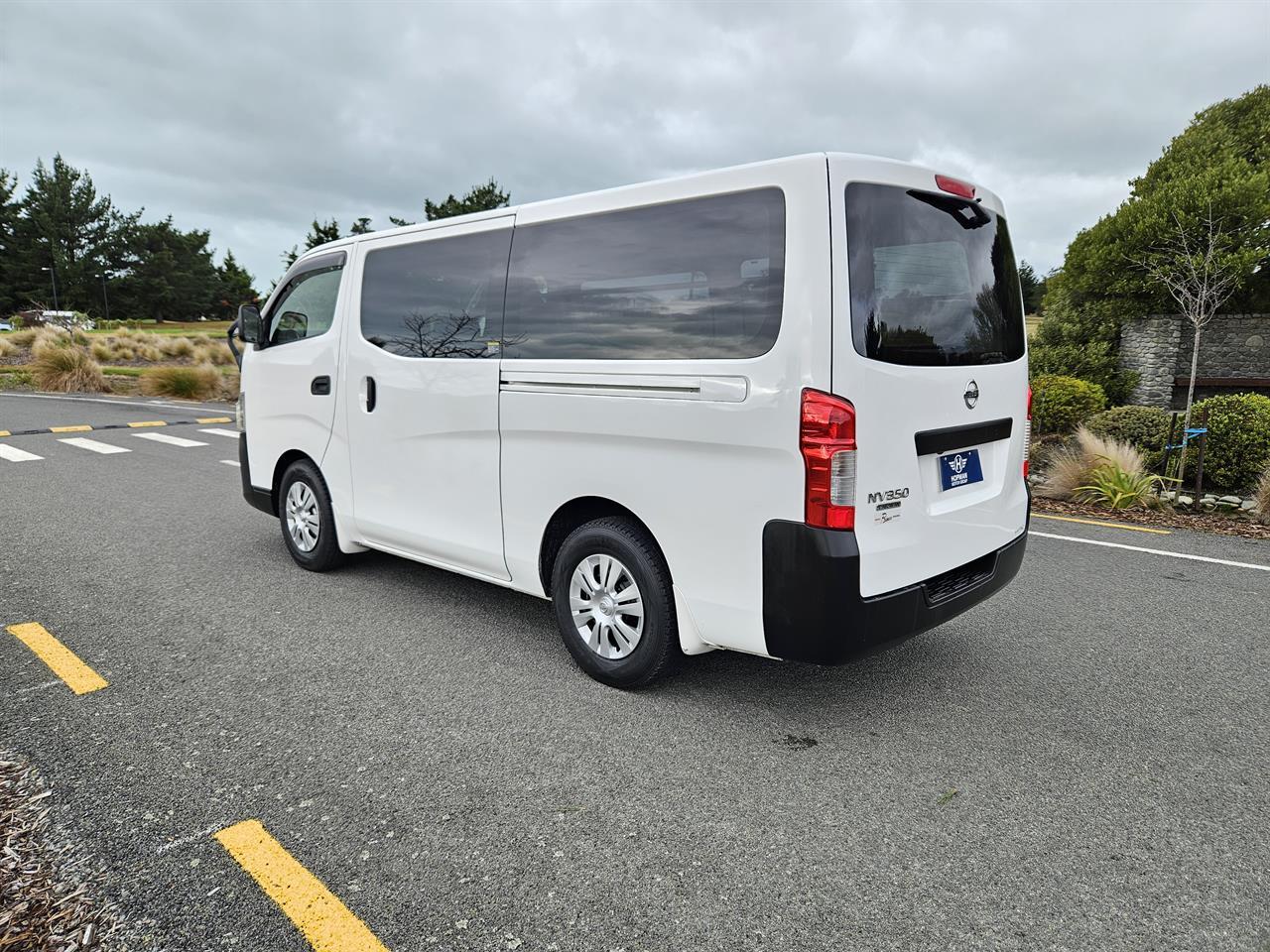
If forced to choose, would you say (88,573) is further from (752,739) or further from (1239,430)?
(1239,430)

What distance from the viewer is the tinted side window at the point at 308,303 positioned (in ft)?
15.9

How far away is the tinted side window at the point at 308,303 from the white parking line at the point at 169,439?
22.7 ft

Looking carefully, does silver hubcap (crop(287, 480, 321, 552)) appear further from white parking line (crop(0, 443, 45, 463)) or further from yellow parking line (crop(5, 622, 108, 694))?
white parking line (crop(0, 443, 45, 463))

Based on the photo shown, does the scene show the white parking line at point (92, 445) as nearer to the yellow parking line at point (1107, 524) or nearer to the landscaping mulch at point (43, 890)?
the landscaping mulch at point (43, 890)

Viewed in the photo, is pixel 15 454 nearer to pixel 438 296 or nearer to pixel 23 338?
pixel 438 296

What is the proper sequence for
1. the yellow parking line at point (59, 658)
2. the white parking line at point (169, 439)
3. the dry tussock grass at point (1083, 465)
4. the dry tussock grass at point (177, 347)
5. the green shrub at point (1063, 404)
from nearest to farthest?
1. the yellow parking line at point (59, 658)
2. the dry tussock grass at point (1083, 465)
3. the white parking line at point (169, 439)
4. the green shrub at point (1063, 404)
5. the dry tussock grass at point (177, 347)

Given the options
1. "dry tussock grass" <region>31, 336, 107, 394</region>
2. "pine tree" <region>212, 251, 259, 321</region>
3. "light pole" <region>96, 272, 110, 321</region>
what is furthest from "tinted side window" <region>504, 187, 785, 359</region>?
"pine tree" <region>212, 251, 259, 321</region>

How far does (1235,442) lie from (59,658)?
10.7m

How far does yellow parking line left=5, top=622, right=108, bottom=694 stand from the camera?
353 cm

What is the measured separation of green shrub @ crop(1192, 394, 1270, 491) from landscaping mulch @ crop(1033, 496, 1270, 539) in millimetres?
1903

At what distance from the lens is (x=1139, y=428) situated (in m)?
9.82

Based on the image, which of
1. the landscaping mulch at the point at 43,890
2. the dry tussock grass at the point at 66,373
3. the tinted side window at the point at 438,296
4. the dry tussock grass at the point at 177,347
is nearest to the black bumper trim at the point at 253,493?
the tinted side window at the point at 438,296

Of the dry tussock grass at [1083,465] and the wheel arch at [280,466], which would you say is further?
the dry tussock grass at [1083,465]

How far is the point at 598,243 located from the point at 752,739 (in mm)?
2126
